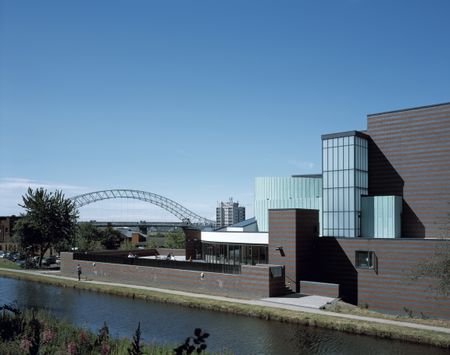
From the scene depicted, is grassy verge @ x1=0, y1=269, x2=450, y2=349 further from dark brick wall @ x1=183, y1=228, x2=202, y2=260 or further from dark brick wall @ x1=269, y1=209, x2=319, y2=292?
dark brick wall @ x1=183, y1=228, x2=202, y2=260

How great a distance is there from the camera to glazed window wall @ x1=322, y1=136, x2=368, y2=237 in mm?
41719

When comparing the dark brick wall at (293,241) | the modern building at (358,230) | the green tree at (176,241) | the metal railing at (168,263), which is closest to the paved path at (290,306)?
the modern building at (358,230)

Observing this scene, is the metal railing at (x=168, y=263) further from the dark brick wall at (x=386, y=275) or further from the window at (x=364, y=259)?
the window at (x=364, y=259)

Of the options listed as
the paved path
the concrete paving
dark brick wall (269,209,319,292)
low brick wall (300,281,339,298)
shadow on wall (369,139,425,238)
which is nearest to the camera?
the paved path

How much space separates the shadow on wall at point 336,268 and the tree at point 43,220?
36997 millimetres

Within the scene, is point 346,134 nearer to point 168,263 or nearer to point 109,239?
point 168,263

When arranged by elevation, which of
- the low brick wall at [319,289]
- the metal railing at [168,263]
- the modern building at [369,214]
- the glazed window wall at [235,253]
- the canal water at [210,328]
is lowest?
the canal water at [210,328]

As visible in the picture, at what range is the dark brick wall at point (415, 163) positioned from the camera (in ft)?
132

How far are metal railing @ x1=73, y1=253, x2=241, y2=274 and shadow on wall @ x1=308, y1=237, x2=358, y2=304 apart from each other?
669 centimetres

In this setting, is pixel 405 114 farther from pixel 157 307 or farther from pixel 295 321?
pixel 157 307

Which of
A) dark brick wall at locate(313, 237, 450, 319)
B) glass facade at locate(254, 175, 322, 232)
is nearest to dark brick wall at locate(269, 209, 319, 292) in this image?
dark brick wall at locate(313, 237, 450, 319)

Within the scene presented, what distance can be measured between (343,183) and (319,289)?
32.3ft

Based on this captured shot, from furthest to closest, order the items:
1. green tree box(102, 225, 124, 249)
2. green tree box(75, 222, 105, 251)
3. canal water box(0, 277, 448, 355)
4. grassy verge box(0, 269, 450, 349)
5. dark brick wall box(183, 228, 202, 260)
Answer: green tree box(102, 225, 124, 249) → green tree box(75, 222, 105, 251) → dark brick wall box(183, 228, 202, 260) → grassy verge box(0, 269, 450, 349) → canal water box(0, 277, 448, 355)

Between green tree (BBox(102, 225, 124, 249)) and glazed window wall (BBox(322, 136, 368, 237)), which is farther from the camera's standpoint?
green tree (BBox(102, 225, 124, 249))
